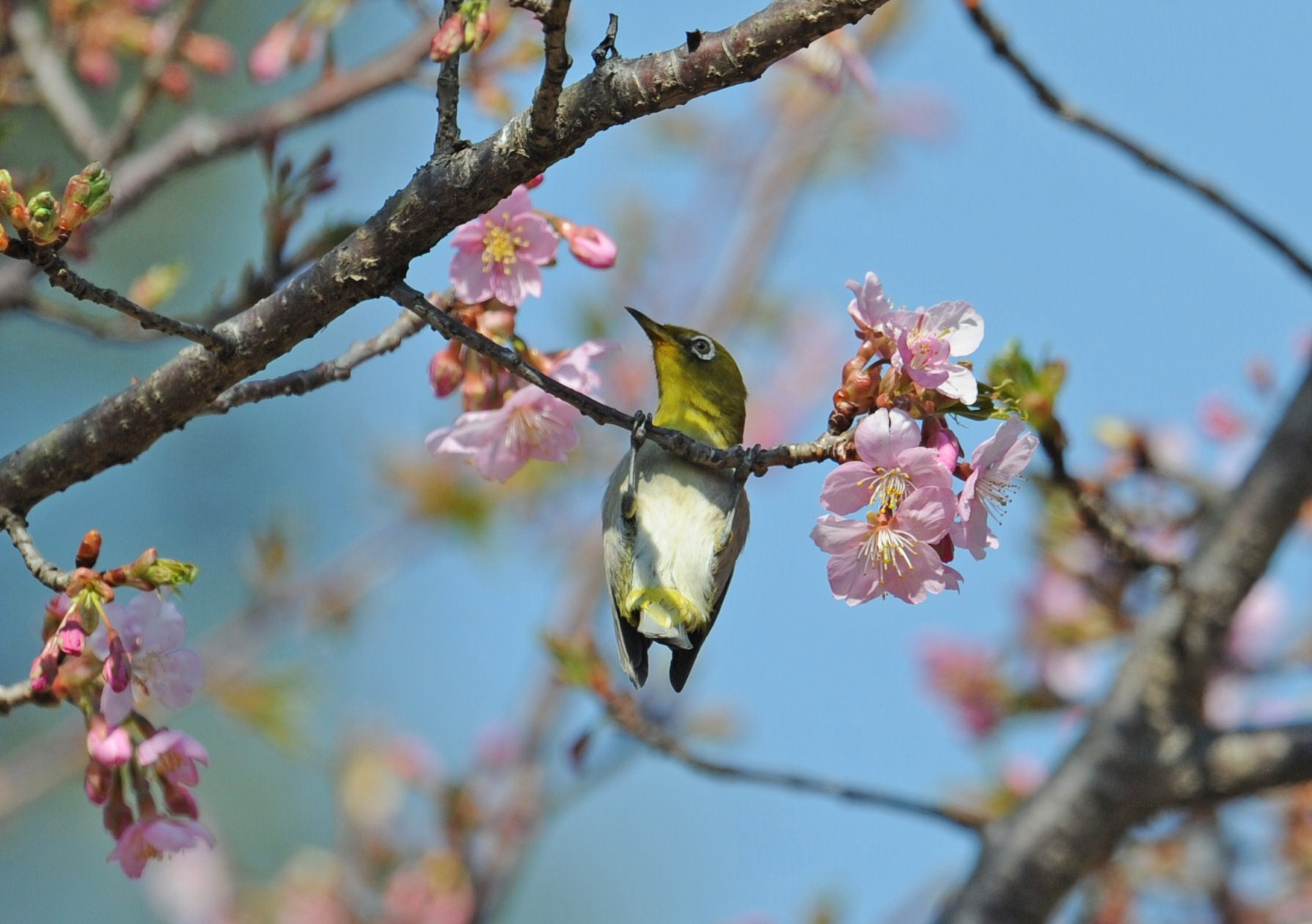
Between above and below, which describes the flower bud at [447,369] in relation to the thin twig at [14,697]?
above

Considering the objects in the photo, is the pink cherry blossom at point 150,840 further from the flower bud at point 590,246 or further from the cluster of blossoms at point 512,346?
the flower bud at point 590,246

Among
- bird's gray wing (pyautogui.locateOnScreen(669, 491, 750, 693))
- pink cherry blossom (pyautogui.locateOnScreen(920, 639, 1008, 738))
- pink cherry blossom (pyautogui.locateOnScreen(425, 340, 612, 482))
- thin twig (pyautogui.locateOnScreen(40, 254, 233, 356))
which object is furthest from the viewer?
pink cherry blossom (pyautogui.locateOnScreen(920, 639, 1008, 738))

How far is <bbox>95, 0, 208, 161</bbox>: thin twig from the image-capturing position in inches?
133

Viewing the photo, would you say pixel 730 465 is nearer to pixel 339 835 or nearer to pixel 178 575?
pixel 178 575

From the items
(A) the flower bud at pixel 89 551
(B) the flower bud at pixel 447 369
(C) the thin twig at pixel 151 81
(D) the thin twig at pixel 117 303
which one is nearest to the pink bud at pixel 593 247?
(B) the flower bud at pixel 447 369

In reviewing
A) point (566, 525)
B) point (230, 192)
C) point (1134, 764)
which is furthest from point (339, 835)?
point (230, 192)

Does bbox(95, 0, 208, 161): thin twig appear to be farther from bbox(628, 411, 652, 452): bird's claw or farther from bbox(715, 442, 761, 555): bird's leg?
bbox(715, 442, 761, 555): bird's leg

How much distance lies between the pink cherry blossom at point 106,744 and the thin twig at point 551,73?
119 cm

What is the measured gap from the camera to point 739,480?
2.50 m

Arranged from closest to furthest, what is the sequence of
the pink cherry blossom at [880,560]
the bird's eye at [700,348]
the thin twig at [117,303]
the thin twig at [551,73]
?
the thin twig at [551,73]
the thin twig at [117,303]
the pink cherry blossom at [880,560]
the bird's eye at [700,348]

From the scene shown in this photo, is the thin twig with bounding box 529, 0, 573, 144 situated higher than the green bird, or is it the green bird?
the green bird

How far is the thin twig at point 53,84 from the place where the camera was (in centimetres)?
351

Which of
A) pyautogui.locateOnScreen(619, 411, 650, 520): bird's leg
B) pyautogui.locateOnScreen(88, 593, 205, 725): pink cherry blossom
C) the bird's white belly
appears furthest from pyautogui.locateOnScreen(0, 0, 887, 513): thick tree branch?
the bird's white belly

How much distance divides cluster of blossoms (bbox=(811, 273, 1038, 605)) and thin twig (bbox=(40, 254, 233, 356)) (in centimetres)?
97
